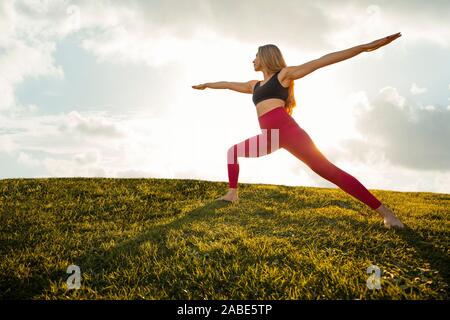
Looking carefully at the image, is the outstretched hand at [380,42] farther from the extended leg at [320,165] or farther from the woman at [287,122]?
the extended leg at [320,165]

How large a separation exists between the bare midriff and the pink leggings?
0.06 meters

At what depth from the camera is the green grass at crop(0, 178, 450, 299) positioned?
3.96m

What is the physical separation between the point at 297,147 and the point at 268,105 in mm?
901

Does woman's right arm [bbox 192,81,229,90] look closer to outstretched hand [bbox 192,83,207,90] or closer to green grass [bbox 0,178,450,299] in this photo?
outstretched hand [bbox 192,83,207,90]

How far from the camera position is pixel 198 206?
8273mm

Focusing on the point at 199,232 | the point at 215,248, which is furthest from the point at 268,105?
the point at 215,248

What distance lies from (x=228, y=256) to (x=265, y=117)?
268 centimetres

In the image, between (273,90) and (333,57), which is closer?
(333,57)

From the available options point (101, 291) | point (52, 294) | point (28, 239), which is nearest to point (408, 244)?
point (101, 291)

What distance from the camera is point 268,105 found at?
6.48 meters

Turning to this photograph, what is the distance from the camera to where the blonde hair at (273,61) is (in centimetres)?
646

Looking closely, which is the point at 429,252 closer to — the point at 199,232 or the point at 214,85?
the point at 199,232
